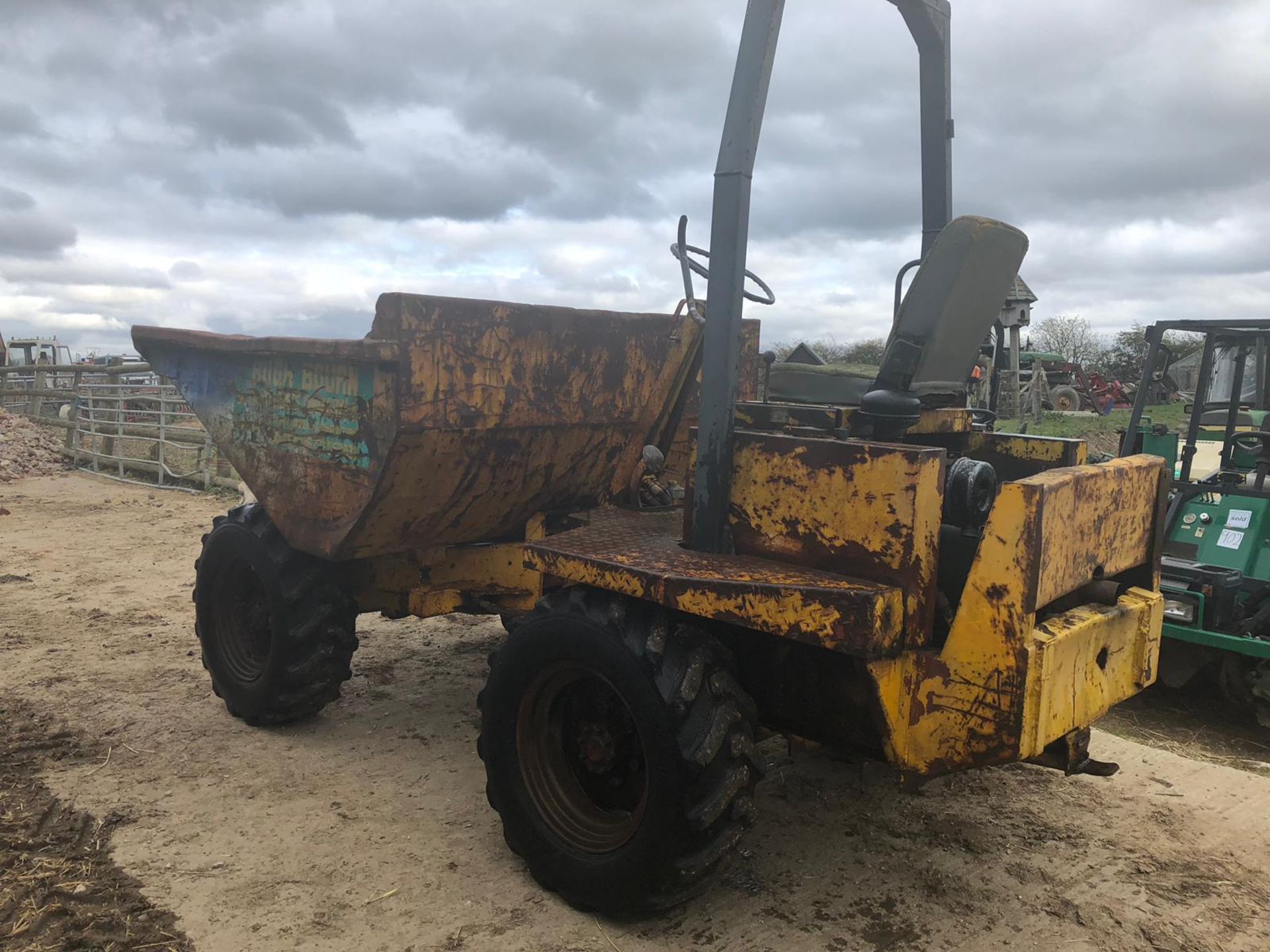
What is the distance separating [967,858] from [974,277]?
2.02m

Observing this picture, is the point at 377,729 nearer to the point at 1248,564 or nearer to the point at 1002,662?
the point at 1002,662

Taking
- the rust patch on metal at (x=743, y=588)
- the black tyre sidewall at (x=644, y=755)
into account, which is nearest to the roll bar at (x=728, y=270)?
the rust patch on metal at (x=743, y=588)

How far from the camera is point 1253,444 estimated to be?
6336 mm

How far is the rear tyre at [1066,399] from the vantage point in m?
27.0

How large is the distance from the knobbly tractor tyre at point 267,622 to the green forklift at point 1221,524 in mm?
4421

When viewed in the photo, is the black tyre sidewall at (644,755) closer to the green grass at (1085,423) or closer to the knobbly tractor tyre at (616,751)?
the knobbly tractor tyre at (616,751)

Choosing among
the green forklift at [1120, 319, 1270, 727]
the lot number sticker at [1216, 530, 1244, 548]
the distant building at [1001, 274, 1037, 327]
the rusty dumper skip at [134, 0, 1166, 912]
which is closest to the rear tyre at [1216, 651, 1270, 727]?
the green forklift at [1120, 319, 1270, 727]

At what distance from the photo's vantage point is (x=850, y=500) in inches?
112

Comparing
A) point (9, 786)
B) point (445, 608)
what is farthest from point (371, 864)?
point (9, 786)

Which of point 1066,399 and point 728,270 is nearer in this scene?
point 728,270

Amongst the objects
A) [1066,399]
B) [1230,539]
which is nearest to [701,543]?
[1230,539]

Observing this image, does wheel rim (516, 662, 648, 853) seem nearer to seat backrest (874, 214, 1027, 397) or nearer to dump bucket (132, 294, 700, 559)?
dump bucket (132, 294, 700, 559)

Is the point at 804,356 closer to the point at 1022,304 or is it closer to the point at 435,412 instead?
the point at 435,412

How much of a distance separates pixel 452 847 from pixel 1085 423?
70.9 feet
